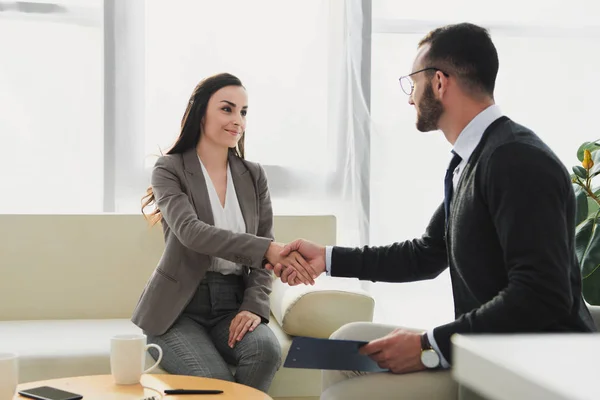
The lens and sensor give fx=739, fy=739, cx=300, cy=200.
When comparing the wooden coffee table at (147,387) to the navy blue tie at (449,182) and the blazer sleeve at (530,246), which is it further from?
the navy blue tie at (449,182)

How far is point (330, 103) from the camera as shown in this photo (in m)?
3.43

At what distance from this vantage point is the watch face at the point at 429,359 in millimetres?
1504

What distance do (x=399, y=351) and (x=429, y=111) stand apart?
24.9 inches

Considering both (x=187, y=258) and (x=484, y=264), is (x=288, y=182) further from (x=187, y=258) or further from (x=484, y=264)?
(x=484, y=264)

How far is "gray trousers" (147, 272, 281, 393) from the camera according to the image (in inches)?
83.8

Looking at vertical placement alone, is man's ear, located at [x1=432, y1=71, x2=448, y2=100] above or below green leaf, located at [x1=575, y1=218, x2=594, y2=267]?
above

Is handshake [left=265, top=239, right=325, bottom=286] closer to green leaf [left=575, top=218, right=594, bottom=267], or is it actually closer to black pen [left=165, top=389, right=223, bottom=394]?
black pen [left=165, top=389, right=223, bottom=394]

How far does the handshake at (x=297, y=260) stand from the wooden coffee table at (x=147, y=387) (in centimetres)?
58

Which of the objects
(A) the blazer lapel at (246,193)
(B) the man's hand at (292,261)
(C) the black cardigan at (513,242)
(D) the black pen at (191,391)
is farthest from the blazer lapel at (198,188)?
(C) the black cardigan at (513,242)

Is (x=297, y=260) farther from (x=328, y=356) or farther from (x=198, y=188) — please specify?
(x=328, y=356)

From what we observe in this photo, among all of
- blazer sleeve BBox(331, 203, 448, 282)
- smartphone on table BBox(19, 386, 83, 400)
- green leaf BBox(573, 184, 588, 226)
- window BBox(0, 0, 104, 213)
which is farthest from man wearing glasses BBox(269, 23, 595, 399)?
window BBox(0, 0, 104, 213)

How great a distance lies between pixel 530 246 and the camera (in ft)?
4.57

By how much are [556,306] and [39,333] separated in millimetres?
1729

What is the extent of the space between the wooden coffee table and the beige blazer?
21.7 inches
